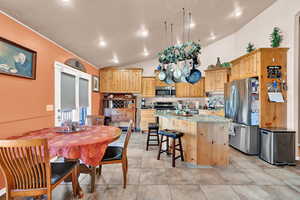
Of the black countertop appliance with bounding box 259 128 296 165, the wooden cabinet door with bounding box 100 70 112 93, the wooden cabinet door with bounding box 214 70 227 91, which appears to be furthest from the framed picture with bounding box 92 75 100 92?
the black countertop appliance with bounding box 259 128 296 165

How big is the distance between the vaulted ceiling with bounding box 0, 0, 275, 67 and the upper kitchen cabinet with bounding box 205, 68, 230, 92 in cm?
125

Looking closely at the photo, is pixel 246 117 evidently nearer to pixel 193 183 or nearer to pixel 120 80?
pixel 193 183

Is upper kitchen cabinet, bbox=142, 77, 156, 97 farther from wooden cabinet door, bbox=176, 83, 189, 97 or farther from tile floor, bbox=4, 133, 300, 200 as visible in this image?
tile floor, bbox=4, 133, 300, 200

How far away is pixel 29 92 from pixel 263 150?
4498mm

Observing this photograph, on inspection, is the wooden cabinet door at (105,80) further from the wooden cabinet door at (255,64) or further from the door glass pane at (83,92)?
the wooden cabinet door at (255,64)

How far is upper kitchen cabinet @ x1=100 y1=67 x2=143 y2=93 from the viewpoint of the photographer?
19.4ft

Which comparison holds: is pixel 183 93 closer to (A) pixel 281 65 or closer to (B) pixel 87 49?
(A) pixel 281 65

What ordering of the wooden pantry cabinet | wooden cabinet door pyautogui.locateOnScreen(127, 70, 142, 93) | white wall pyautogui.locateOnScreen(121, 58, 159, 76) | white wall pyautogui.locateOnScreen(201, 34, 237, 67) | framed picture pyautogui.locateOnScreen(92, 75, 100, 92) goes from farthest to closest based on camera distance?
white wall pyautogui.locateOnScreen(121, 58, 159, 76), wooden cabinet door pyautogui.locateOnScreen(127, 70, 142, 93), white wall pyautogui.locateOnScreen(201, 34, 237, 67), framed picture pyautogui.locateOnScreen(92, 75, 100, 92), the wooden pantry cabinet

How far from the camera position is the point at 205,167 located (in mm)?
2879

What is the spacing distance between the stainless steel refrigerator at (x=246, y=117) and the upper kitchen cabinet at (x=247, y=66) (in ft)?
0.71

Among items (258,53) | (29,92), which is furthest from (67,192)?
(258,53)

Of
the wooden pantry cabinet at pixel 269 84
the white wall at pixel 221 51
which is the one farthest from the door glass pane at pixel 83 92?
the white wall at pixel 221 51

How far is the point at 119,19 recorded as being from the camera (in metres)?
2.76

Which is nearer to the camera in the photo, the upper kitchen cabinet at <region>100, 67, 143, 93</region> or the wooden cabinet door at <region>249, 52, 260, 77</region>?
the wooden cabinet door at <region>249, 52, 260, 77</region>
